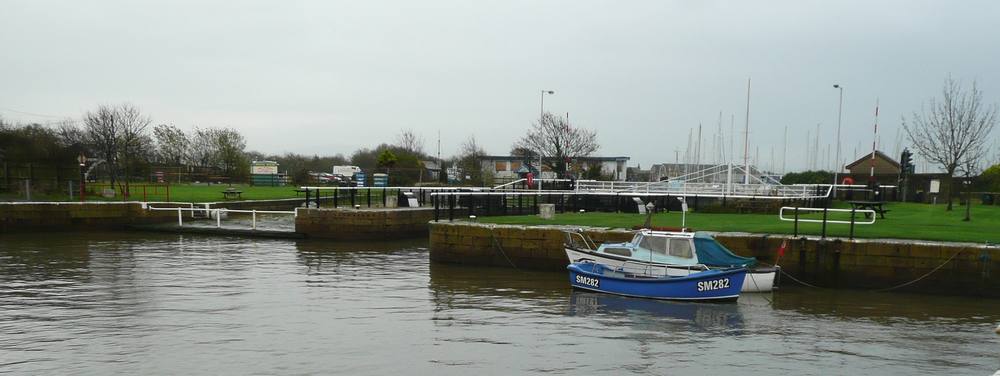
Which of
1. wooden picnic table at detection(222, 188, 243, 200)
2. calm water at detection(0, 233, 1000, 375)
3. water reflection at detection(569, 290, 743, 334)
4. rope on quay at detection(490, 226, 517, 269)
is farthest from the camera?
wooden picnic table at detection(222, 188, 243, 200)

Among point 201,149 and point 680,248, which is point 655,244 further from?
point 201,149

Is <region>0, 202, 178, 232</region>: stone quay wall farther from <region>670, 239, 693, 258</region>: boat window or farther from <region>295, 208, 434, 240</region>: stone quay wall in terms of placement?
<region>670, 239, 693, 258</region>: boat window

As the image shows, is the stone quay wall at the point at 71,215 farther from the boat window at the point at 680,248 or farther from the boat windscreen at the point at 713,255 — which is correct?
the boat windscreen at the point at 713,255

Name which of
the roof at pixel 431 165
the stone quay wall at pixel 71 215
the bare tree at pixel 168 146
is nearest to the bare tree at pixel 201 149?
the bare tree at pixel 168 146

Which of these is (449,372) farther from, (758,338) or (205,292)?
(205,292)

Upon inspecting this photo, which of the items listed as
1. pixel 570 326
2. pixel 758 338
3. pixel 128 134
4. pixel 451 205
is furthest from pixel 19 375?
pixel 128 134

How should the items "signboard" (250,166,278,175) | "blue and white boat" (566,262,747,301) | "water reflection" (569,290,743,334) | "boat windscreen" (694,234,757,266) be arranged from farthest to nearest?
"signboard" (250,166,278,175), "boat windscreen" (694,234,757,266), "blue and white boat" (566,262,747,301), "water reflection" (569,290,743,334)

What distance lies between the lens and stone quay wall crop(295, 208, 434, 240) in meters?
27.8

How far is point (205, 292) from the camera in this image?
15805 mm

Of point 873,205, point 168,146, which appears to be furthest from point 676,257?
point 168,146

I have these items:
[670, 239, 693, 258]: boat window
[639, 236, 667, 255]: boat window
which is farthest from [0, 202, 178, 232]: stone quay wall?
[670, 239, 693, 258]: boat window

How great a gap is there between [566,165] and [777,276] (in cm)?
3714

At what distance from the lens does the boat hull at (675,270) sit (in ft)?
51.0

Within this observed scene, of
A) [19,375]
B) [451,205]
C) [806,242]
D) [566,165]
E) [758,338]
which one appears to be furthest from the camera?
[566,165]
